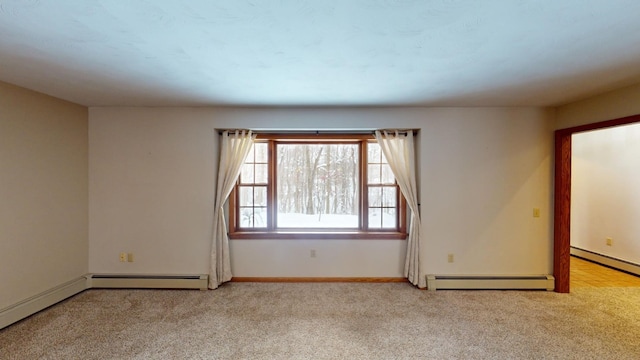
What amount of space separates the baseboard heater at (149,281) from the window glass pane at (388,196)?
261cm

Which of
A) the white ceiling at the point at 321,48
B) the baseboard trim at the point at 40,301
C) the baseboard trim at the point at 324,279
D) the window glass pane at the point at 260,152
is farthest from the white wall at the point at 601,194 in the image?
the baseboard trim at the point at 40,301

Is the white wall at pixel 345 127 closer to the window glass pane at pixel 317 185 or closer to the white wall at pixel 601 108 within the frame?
the white wall at pixel 601 108

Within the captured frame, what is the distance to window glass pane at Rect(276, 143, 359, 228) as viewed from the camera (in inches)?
162

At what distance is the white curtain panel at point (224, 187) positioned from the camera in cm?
365

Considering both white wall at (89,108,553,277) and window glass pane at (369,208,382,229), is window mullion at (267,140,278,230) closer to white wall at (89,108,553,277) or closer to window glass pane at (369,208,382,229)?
white wall at (89,108,553,277)

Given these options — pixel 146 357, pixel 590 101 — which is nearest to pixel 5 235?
pixel 146 357

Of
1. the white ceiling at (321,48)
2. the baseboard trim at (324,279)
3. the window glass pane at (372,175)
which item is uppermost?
the white ceiling at (321,48)

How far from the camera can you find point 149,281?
3611mm

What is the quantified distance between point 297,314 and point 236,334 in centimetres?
64

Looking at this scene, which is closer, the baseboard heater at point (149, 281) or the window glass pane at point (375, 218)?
the baseboard heater at point (149, 281)

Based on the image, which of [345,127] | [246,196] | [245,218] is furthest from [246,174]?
[345,127]

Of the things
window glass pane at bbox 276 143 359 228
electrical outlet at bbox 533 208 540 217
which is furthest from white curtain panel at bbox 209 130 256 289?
electrical outlet at bbox 533 208 540 217

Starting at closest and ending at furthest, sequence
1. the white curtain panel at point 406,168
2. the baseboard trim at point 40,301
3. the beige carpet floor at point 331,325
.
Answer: the beige carpet floor at point 331,325 → the baseboard trim at point 40,301 → the white curtain panel at point 406,168

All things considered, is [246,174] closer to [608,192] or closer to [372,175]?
[372,175]
